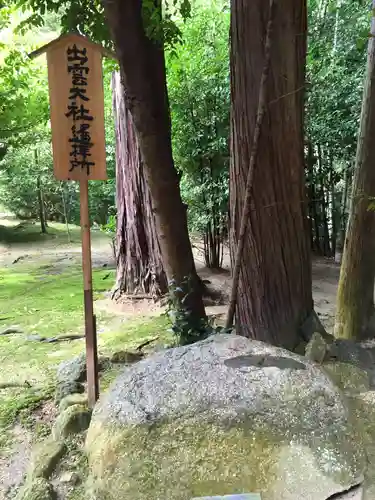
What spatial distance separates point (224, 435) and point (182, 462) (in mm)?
188

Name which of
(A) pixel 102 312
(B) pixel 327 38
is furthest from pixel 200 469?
(B) pixel 327 38

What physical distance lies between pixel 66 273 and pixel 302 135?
5713 mm

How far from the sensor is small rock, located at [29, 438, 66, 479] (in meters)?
1.92

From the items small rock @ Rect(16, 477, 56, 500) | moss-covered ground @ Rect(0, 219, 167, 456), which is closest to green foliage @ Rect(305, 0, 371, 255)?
moss-covered ground @ Rect(0, 219, 167, 456)

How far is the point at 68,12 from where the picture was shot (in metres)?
3.29

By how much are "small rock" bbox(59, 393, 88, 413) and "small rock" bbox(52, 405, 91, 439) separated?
31cm

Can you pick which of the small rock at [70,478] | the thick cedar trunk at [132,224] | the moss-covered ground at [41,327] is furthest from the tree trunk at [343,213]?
the small rock at [70,478]

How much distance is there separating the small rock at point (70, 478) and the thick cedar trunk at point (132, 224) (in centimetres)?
350

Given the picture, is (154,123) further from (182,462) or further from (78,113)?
(182,462)

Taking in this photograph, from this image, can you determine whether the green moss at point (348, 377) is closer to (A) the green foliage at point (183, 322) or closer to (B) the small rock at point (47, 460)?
(A) the green foliage at point (183, 322)

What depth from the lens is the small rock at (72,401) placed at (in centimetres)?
269

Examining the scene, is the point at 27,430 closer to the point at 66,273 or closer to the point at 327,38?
the point at 66,273

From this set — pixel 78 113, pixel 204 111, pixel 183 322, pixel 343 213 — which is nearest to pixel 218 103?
pixel 204 111

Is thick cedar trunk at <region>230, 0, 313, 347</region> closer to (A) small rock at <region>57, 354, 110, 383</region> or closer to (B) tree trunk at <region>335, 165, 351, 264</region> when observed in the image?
(A) small rock at <region>57, 354, 110, 383</region>
